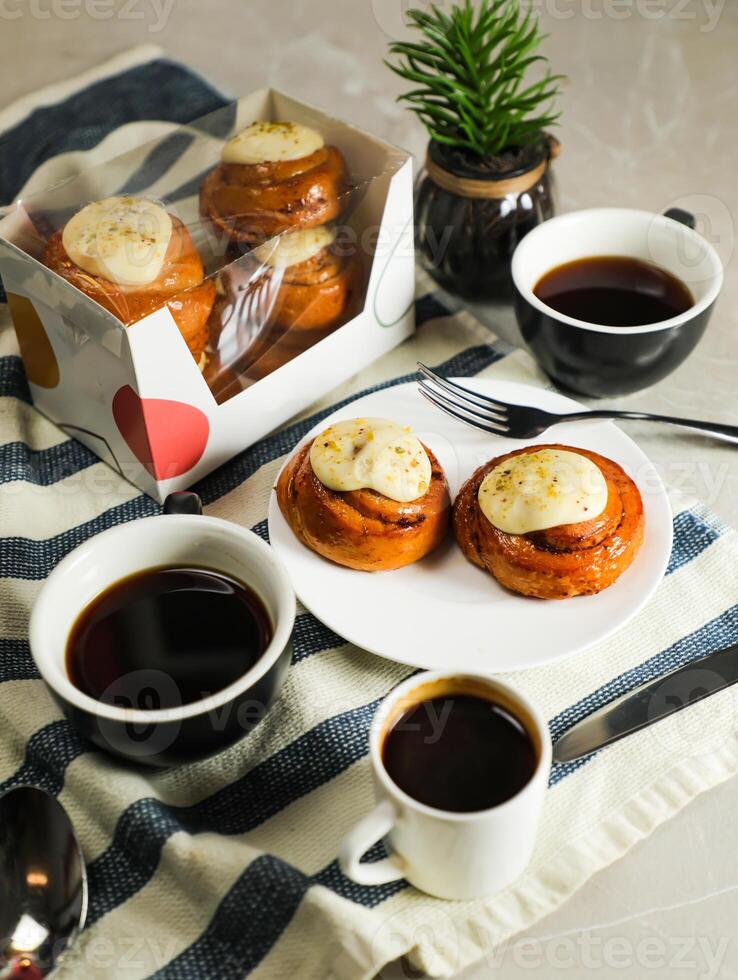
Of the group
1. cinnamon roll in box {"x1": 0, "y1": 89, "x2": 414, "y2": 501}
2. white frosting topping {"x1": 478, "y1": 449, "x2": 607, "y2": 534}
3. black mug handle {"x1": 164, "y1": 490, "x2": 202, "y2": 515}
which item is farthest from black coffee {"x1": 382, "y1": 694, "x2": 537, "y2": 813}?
cinnamon roll in box {"x1": 0, "y1": 89, "x2": 414, "y2": 501}

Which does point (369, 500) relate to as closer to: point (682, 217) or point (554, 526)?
point (554, 526)

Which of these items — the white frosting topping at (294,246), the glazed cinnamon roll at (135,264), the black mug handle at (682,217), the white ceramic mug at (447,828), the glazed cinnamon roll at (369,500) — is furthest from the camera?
the black mug handle at (682,217)

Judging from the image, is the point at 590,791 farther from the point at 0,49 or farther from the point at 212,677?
the point at 0,49

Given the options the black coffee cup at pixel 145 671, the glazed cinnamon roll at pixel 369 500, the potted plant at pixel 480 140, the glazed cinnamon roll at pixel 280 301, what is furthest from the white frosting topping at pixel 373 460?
the potted plant at pixel 480 140

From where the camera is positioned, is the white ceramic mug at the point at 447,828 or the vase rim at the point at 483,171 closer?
the white ceramic mug at the point at 447,828

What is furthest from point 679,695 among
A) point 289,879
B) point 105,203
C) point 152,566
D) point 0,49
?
point 0,49

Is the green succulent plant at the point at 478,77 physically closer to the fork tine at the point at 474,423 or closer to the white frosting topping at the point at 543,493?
the fork tine at the point at 474,423
